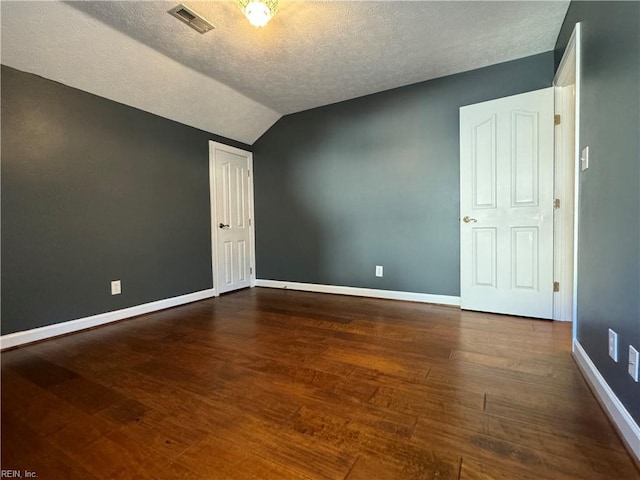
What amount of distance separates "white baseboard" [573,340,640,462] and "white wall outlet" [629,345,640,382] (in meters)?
0.16

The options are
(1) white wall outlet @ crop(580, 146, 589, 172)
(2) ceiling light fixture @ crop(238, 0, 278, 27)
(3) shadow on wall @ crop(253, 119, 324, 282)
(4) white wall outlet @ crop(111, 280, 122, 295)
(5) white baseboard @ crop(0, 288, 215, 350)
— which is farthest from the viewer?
(3) shadow on wall @ crop(253, 119, 324, 282)

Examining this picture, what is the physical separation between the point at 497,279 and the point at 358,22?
2.51 m

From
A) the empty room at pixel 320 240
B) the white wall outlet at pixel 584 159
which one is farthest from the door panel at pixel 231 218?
the white wall outlet at pixel 584 159

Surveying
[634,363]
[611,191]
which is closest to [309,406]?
[634,363]

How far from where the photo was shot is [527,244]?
2.67 metres

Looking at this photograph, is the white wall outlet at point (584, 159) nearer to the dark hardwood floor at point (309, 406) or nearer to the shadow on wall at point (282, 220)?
the dark hardwood floor at point (309, 406)

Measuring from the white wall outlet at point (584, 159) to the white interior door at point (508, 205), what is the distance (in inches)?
38.6

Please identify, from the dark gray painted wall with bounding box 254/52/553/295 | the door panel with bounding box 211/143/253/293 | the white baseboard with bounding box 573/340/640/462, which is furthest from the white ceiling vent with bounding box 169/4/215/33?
the white baseboard with bounding box 573/340/640/462

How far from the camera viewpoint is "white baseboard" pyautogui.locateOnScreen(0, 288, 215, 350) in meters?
2.24

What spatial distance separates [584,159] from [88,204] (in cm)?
372

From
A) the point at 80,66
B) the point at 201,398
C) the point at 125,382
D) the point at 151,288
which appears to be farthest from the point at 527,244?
the point at 80,66

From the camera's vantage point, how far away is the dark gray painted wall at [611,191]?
1.14 meters

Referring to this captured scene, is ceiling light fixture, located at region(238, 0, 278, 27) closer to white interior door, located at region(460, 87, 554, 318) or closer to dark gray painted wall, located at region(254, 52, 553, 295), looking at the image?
dark gray painted wall, located at region(254, 52, 553, 295)

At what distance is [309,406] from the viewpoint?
4.64 ft
